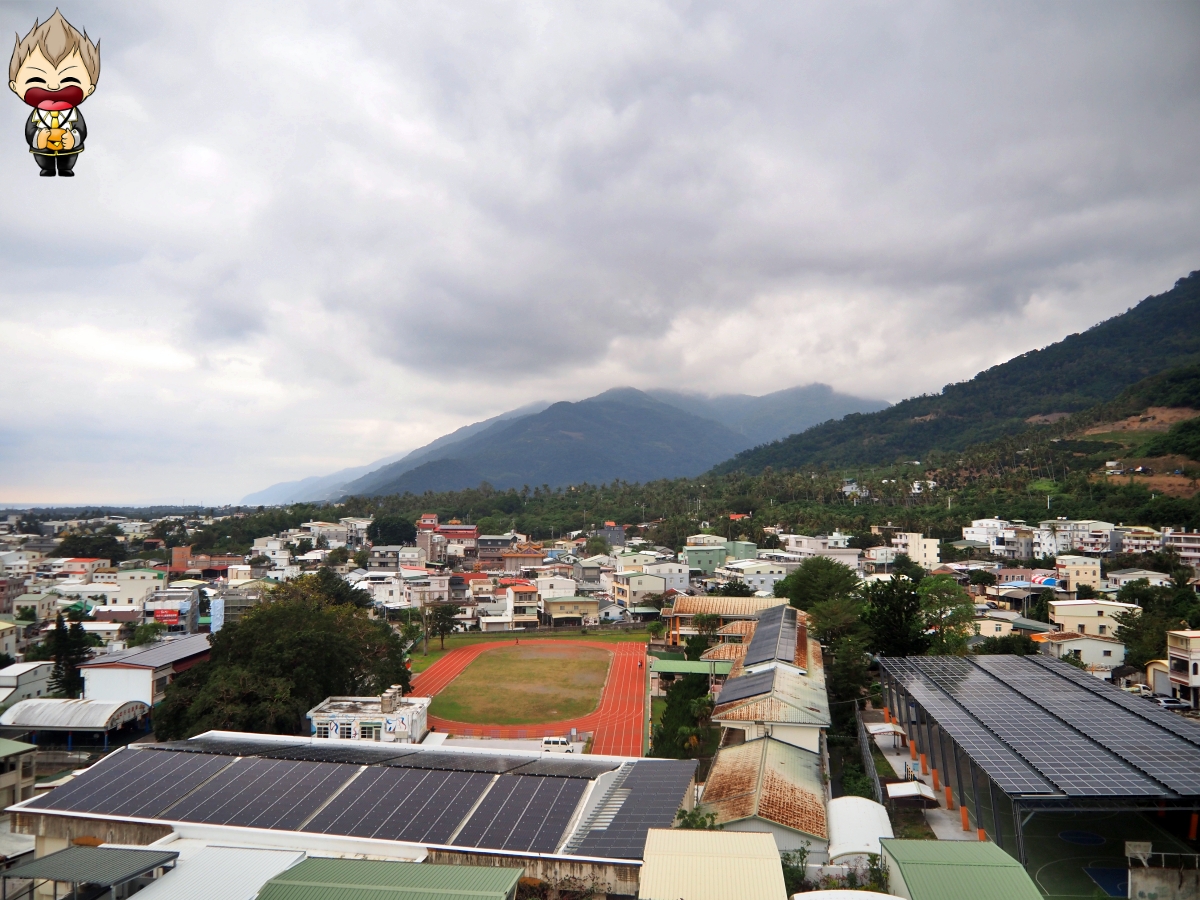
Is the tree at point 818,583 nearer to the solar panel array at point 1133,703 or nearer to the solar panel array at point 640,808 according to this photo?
the solar panel array at point 1133,703

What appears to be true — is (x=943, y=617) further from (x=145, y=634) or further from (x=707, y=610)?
(x=145, y=634)

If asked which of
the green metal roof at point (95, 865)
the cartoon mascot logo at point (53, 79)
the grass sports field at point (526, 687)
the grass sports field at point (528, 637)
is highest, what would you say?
the cartoon mascot logo at point (53, 79)

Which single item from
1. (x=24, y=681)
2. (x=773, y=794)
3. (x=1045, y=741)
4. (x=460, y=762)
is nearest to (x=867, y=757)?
(x=1045, y=741)

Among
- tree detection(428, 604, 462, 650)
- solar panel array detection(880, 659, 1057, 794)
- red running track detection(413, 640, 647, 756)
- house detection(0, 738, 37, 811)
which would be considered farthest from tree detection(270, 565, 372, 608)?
solar panel array detection(880, 659, 1057, 794)

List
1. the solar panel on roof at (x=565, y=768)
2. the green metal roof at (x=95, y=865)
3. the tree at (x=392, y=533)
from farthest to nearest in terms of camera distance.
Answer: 1. the tree at (x=392, y=533)
2. the solar panel on roof at (x=565, y=768)
3. the green metal roof at (x=95, y=865)

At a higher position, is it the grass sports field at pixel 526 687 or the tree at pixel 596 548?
the tree at pixel 596 548

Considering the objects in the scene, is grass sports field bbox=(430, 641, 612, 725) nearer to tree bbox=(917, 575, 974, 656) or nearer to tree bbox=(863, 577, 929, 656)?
tree bbox=(863, 577, 929, 656)

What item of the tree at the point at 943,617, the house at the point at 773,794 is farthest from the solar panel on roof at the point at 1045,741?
the tree at the point at 943,617
